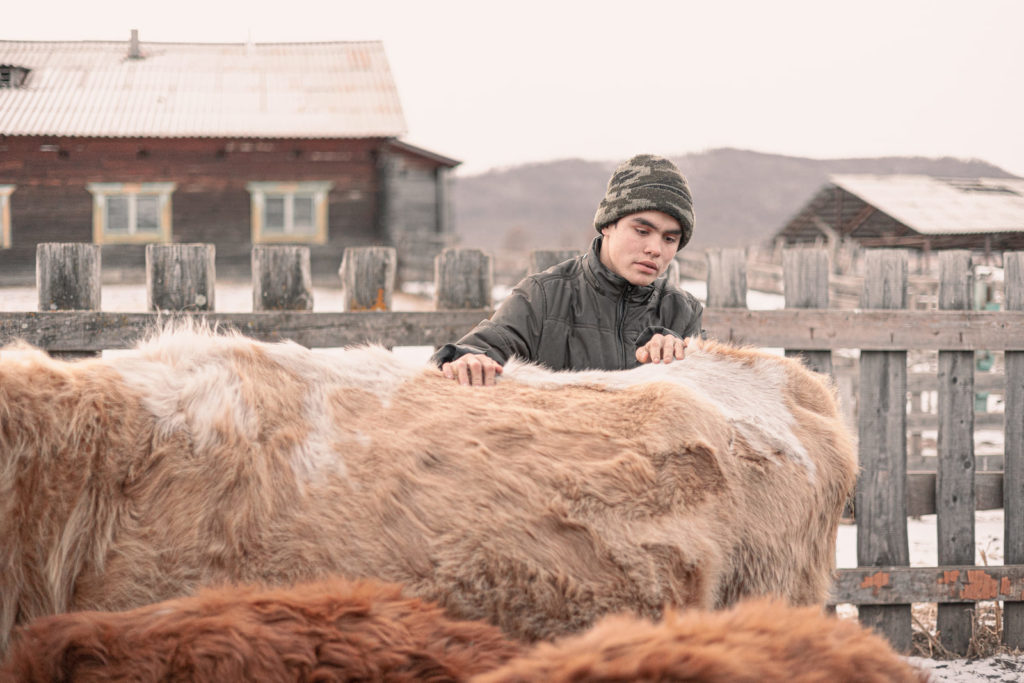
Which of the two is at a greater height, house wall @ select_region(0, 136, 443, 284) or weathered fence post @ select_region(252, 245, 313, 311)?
house wall @ select_region(0, 136, 443, 284)

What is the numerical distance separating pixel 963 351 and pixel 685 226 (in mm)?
2079

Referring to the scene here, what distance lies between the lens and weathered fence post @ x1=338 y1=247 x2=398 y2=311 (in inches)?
144

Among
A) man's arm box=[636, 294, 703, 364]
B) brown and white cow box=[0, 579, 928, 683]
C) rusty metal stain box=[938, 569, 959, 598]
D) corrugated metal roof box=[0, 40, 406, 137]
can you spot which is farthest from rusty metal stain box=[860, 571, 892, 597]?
corrugated metal roof box=[0, 40, 406, 137]

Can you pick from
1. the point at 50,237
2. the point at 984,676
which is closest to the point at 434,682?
the point at 984,676

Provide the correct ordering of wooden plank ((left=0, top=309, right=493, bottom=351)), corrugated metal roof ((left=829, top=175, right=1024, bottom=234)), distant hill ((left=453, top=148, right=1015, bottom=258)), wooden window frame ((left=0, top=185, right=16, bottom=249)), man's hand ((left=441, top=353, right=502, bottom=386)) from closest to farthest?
man's hand ((left=441, top=353, right=502, bottom=386)) < wooden plank ((left=0, top=309, right=493, bottom=351)) < corrugated metal roof ((left=829, top=175, right=1024, bottom=234)) < wooden window frame ((left=0, top=185, right=16, bottom=249)) < distant hill ((left=453, top=148, right=1015, bottom=258))

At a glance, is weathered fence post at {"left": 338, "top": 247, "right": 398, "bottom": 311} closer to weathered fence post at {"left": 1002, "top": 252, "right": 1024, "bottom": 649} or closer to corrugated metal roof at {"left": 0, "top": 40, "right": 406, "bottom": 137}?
weathered fence post at {"left": 1002, "top": 252, "right": 1024, "bottom": 649}

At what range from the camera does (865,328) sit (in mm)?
3752

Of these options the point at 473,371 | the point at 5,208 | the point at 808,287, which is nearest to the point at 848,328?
the point at 808,287

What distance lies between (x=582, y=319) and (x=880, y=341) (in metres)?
1.89

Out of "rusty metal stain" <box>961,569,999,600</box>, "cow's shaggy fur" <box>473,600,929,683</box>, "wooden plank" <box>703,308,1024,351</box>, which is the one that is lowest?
"rusty metal stain" <box>961,569,999,600</box>

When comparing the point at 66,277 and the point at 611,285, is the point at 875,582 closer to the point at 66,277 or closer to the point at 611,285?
the point at 611,285

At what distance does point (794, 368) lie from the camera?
2.13m

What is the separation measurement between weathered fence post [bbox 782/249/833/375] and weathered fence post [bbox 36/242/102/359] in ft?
10.4

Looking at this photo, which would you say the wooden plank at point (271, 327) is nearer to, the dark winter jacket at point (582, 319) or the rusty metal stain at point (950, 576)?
the dark winter jacket at point (582, 319)
